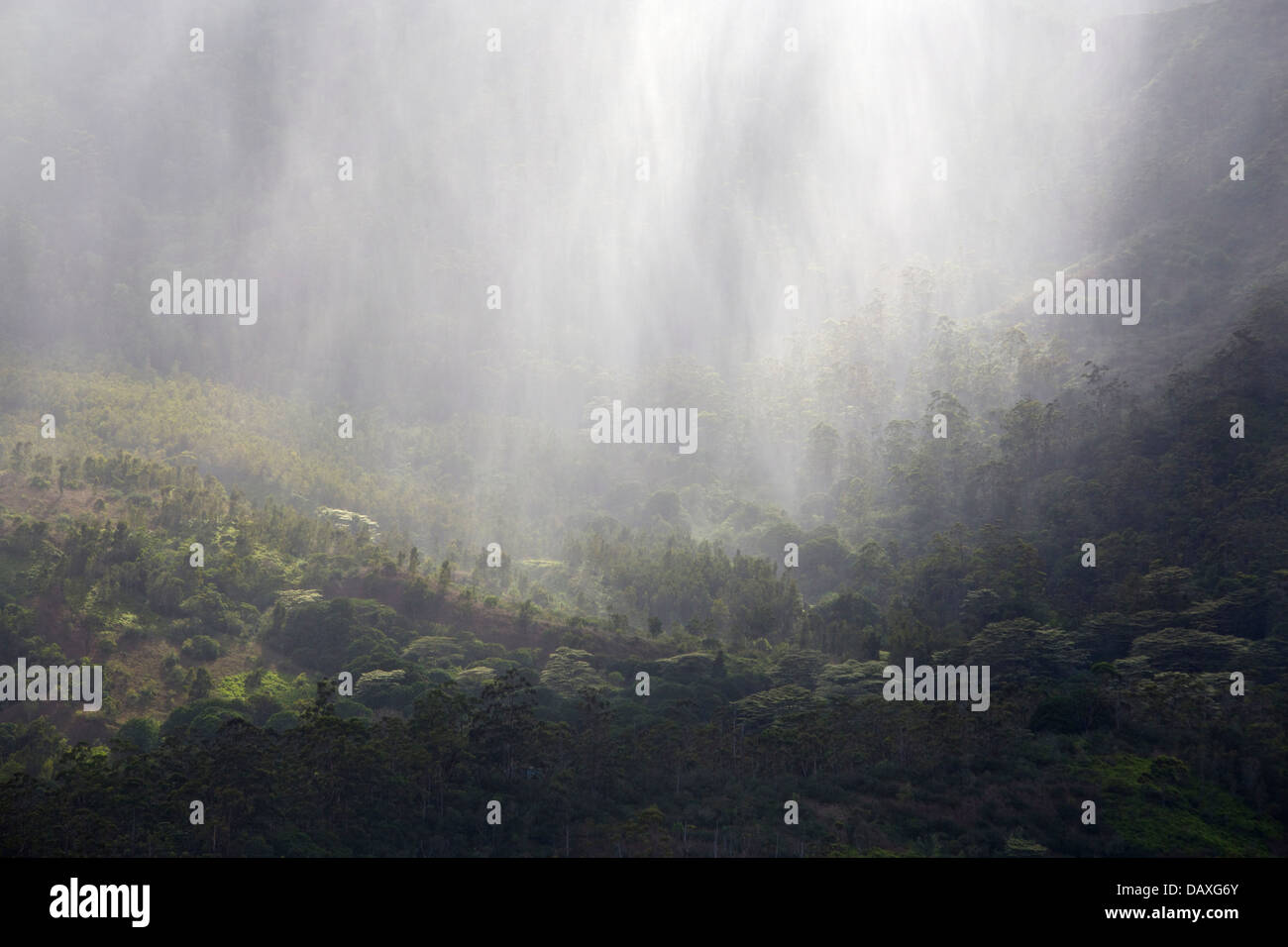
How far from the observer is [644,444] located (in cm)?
14100

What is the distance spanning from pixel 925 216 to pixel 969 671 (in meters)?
117

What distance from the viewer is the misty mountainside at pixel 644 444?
166 ft

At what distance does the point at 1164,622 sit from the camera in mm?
70375

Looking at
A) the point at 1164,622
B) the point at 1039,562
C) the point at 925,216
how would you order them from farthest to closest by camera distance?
the point at 925,216
the point at 1039,562
the point at 1164,622

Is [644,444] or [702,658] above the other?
[644,444]

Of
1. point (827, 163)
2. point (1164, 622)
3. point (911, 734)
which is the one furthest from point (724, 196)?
point (911, 734)

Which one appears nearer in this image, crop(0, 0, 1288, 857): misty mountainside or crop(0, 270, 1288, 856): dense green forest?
crop(0, 270, 1288, 856): dense green forest

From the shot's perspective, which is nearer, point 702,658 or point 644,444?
point 702,658

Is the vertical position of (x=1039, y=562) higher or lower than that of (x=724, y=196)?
lower

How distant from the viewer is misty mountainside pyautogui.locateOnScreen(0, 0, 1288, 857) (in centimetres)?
5066

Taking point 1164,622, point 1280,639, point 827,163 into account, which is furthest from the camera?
point 827,163

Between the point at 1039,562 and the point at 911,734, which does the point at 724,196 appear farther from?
the point at 911,734

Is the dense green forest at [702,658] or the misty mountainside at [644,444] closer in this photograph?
the dense green forest at [702,658]

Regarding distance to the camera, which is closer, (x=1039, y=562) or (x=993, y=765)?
(x=993, y=765)
